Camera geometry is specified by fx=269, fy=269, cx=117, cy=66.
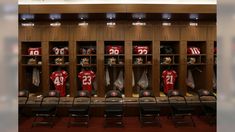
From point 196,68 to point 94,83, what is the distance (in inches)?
117

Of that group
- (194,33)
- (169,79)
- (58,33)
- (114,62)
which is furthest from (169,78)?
(58,33)

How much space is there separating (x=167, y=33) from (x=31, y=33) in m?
3.67

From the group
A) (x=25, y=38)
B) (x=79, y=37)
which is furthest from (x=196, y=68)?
(x=25, y=38)

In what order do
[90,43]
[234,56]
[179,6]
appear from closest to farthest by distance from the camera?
[234,56]
[179,6]
[90,43]

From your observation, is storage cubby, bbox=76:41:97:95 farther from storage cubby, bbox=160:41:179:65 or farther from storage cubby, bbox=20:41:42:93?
storage cubby, bbox=160:41:179:65

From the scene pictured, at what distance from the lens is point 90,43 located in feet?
25.4

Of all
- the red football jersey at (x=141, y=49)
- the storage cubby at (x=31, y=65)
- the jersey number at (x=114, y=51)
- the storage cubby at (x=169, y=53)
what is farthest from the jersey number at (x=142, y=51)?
the storage cubby at (x=31, y=65)

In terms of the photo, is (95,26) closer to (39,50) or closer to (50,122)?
(39,50)

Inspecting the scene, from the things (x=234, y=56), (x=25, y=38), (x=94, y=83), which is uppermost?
(x=25, y=38)

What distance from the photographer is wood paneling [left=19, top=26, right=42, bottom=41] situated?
7.23 meters

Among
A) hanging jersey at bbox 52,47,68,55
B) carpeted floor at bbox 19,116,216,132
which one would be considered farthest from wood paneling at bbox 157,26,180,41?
hanging jersey at bbox 52,47,68,55

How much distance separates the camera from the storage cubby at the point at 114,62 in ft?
23.7

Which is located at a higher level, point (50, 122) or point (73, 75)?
point (73, 75)

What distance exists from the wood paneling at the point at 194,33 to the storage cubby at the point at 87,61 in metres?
2.48
